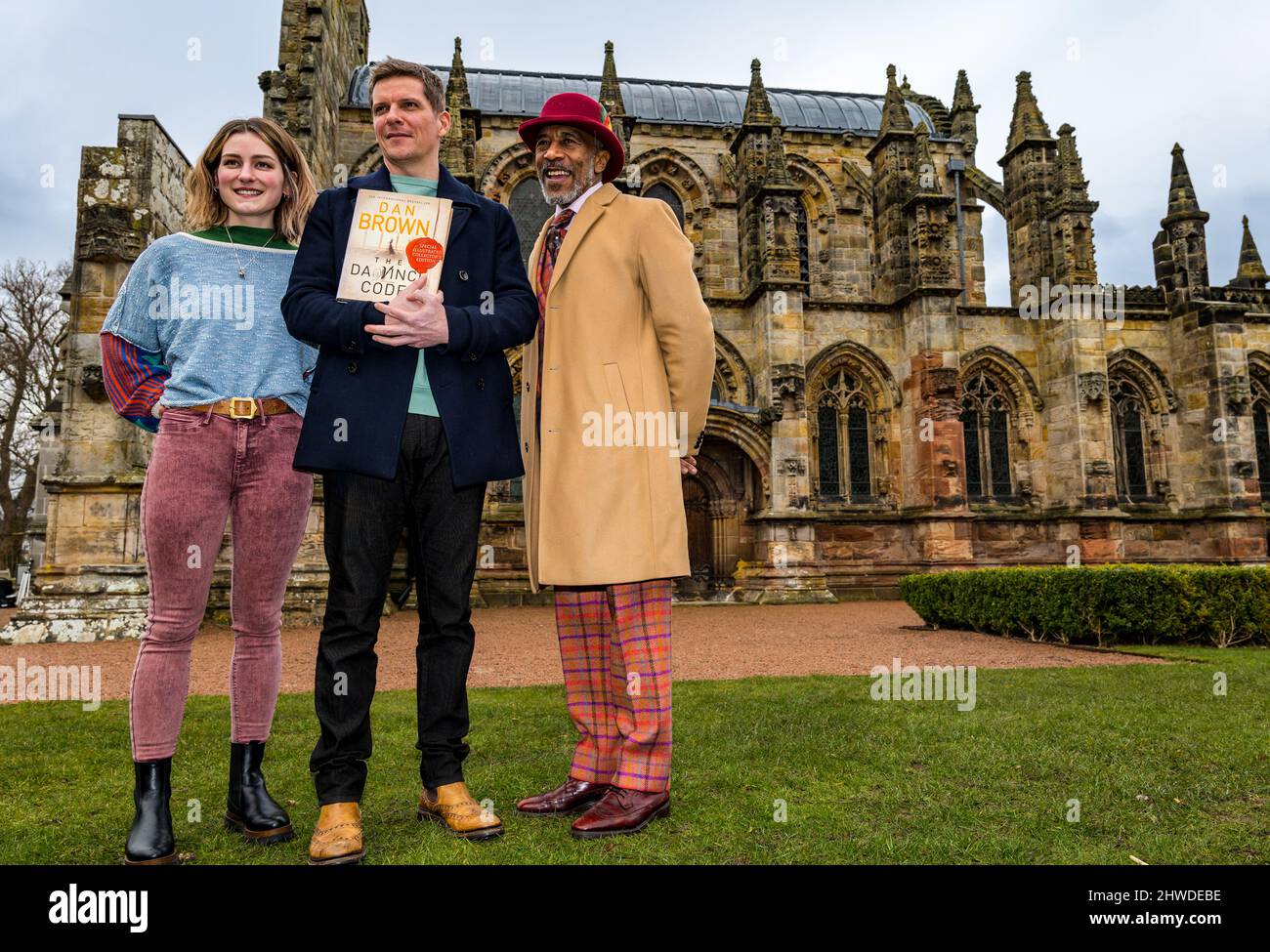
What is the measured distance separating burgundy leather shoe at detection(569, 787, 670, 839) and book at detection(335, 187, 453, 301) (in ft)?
5.82

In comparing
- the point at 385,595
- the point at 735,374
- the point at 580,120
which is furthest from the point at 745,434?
the point at 385,595

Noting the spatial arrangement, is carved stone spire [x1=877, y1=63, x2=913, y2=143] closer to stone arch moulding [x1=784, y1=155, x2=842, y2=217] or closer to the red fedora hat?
stone arch moulding [x1=784, y1=155, x2=842, y2=217]

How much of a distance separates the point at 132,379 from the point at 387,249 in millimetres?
974

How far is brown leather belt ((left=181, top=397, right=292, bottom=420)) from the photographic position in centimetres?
270

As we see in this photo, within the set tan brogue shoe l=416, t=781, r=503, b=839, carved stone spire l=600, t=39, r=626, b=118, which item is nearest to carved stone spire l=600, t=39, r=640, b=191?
carved stone spire l=600, t=39, r=626, b=118

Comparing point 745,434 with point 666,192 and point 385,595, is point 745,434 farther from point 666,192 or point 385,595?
point 385,595

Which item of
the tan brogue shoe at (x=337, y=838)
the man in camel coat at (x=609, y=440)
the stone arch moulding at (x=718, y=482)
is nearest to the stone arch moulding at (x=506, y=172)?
the stone arch moulding at (x=718, y=482)

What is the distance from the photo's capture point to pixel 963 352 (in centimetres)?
1892

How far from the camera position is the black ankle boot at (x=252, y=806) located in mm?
2631

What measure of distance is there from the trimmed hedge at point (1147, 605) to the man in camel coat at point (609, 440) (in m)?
7.64

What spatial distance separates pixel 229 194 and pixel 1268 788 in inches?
170

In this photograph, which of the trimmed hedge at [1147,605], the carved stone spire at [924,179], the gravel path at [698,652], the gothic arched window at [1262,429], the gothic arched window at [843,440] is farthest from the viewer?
the gothic arched window at [1262,429]

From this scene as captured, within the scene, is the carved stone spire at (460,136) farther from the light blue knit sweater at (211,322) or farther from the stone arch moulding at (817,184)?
the light blue knit sweater at (211,322)
